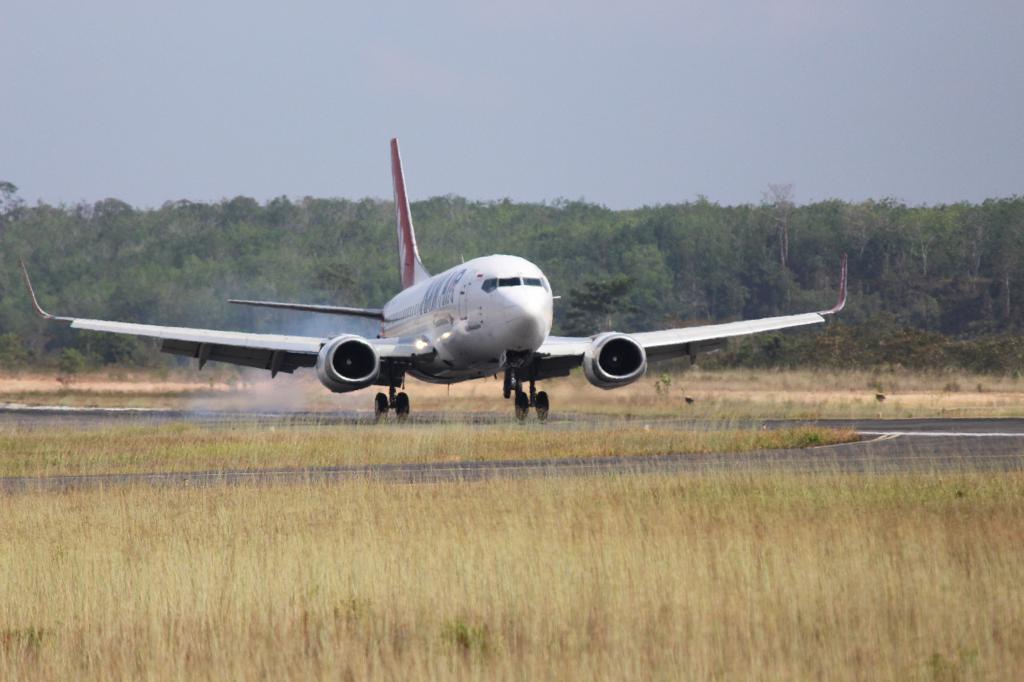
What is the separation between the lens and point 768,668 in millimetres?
7676

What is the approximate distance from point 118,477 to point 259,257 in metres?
109

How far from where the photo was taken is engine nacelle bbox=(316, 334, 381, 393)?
33031 mm

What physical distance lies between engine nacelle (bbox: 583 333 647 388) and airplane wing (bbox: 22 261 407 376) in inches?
178

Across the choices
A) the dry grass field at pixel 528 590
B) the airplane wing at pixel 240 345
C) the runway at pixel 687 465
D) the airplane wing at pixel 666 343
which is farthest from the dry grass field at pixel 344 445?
the dry grass field at pixel 528 590

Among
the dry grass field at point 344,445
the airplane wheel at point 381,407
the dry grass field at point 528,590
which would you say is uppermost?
the airplane wheel at point 381,407

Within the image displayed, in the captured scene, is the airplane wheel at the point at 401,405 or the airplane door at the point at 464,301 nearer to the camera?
the airplane door at the point at 464,301

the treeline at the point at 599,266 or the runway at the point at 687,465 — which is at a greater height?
the treeline at the point at 599,266

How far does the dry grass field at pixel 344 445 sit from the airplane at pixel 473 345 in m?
2.81

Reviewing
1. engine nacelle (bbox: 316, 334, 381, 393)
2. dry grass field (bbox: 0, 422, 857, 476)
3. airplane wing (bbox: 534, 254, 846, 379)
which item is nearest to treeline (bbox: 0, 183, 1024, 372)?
airplane wing (bbox: 534, 254, 846, 379)

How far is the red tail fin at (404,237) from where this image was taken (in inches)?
1884

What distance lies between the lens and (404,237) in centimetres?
4997

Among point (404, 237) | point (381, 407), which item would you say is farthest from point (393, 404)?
point (404, 237)

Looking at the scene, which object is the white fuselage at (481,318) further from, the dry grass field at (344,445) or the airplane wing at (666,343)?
the dry grass field at (344,445)

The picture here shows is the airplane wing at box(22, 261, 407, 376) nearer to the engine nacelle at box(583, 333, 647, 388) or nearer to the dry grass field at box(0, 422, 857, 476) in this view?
the engine nacelle at box(583, 333, 647, 388)
